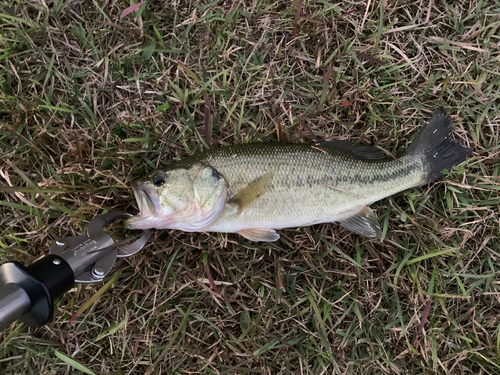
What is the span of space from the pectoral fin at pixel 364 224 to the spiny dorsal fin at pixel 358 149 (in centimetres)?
46

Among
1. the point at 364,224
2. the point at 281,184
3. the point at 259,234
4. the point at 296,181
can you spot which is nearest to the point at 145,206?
the point at 259,234

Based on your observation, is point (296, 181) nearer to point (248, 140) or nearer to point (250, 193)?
point (250, 193)

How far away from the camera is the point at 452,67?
3082 millimetres

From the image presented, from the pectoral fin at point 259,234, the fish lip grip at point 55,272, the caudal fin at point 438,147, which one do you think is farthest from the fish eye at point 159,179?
the caudal fin at point 438,147

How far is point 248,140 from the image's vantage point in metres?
3.00

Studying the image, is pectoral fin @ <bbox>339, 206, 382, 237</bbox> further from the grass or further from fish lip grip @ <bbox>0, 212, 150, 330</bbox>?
fish lip grip @ <bbox>0, 212, 150, 330</bbox>

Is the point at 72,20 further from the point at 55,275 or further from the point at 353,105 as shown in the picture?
the point at 353,105

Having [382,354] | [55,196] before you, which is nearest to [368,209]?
[382,354]

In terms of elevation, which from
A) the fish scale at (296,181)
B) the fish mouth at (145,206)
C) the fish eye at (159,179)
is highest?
the fish eye at (159,179)

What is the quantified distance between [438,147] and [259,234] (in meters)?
1.77

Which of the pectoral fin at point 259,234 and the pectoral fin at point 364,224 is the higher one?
the pectoral fin at point 259,234

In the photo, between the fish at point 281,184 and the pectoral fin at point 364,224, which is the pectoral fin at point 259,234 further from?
the pectoral fin at point 364,224

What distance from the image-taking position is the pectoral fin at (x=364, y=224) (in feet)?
9.31

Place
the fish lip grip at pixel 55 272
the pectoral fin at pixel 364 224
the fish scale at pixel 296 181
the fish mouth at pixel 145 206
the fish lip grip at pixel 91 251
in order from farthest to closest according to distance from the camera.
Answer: the pectoral fin at pixel 364 224, the fish scale at pixel 296 181, the fish mouth at pixel 145 206, the fish lip grip at pixel 91 251, the fish lip grip at pixel 55 272
